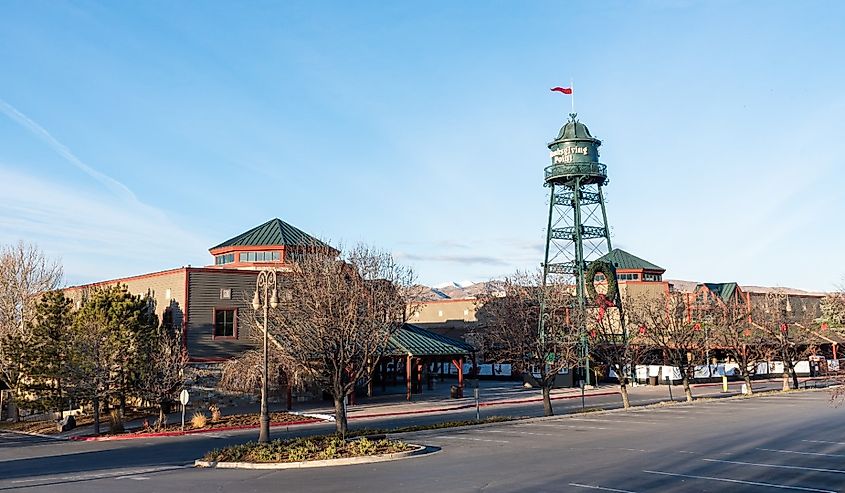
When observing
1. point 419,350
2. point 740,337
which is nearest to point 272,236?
point 419,350

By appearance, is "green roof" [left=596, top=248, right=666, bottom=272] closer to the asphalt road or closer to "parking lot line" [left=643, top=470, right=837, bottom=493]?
the asphalt road

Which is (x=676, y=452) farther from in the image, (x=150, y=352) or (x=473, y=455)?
(x=150, y=352)

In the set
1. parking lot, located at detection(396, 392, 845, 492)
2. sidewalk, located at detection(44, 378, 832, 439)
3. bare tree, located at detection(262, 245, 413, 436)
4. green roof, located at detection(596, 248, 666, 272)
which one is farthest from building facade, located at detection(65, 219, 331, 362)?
green roof, located at detection(596, 248, 666, 272)

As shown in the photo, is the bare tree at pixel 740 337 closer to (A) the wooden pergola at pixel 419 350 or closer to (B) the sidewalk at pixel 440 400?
(B) the sidewalk at pixel 440 400

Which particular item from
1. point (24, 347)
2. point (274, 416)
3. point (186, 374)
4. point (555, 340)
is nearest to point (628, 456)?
point (555, 340)

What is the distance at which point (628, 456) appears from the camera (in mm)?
22609

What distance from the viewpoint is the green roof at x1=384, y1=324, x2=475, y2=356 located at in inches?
1945

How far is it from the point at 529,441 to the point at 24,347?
97.9 feet

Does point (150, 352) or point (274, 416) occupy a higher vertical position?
point (150, 352)

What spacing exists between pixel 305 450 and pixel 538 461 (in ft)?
22.9

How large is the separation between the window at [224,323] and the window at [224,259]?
37.5 feet

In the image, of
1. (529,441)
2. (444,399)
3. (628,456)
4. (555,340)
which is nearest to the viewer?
(628,456)

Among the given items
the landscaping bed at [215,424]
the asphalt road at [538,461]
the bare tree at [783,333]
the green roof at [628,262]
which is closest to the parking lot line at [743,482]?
the asphalt road at [538,461]

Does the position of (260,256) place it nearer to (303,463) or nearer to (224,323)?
(224,323)
